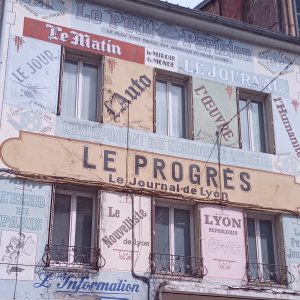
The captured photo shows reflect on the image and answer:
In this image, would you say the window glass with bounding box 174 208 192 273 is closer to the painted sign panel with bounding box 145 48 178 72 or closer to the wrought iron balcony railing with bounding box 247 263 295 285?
the wrought iron balcony railing with bounding box 247 263 295 285

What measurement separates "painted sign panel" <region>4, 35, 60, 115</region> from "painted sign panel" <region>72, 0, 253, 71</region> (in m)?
1.09

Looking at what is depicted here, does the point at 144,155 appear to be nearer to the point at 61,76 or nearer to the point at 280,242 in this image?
the point at 61,76

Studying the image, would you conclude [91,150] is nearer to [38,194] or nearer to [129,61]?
[38,194]

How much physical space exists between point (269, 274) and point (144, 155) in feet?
12.4

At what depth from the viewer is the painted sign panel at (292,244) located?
11.6 meters

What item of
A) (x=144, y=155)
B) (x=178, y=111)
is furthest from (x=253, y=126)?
(x=144, y=155)

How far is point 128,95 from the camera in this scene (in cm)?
1162

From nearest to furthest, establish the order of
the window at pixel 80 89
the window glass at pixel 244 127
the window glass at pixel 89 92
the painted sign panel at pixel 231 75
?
1. the window at pixel 80 89
2. the window glass at pixel 89 92
3. the painted sign panel at pixel 231 75
4. the window glass at pixel 244 127

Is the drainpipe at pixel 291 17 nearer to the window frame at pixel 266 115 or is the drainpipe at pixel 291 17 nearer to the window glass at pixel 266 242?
the window frame at pixel 266 115

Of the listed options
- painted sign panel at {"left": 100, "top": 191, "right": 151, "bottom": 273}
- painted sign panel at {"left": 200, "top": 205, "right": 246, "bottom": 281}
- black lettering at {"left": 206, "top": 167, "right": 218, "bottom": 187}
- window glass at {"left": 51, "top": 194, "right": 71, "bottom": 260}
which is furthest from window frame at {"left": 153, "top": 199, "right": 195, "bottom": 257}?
window glass at {"left": 51, "top": 194, "right": 71, "bottom": 260}

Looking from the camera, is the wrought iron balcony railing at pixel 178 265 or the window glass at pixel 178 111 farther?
the window glass at pixel 178 111

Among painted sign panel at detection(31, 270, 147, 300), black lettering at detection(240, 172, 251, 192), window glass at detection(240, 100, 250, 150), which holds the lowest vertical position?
painted sign panel at detection(31, 270, 147, 300)

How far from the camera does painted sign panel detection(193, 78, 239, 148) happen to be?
12.1 m

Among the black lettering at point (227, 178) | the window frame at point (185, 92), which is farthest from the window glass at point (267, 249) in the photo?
the window frame at point (185, 92)
